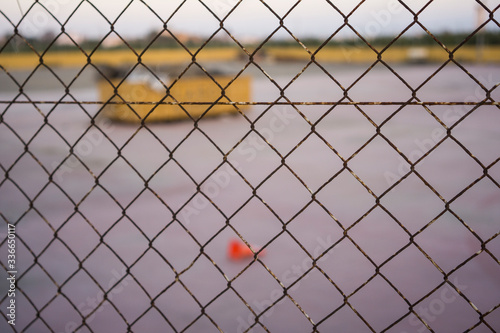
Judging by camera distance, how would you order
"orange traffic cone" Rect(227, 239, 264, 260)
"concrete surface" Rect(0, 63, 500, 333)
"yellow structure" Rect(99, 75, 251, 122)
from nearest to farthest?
"concrete surface" Rect(0, 63, 500, 333), "orange traffic cone" Rect(227, 239, 264, 260), "yellow structure" Rect(99, 75, 251, 122)

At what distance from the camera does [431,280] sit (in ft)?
8.16

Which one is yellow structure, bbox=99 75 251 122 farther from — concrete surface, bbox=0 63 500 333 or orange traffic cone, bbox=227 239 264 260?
orange traffic cone, bbox=227 239 264 260

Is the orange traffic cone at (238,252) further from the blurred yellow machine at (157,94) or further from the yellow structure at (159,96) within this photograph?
the yellow structure at (159,96)

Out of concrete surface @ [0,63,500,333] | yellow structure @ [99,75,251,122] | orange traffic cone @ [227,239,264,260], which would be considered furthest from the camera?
yellow structure @ [99,75,251,122]

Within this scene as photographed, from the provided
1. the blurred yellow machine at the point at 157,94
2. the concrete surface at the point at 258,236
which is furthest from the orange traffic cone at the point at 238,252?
the blurred yellow machine at the point at 157,94

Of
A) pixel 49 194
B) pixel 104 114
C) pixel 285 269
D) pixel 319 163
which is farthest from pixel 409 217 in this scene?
pixel 104 114

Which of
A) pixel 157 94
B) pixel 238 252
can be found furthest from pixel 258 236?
pixel 157 94

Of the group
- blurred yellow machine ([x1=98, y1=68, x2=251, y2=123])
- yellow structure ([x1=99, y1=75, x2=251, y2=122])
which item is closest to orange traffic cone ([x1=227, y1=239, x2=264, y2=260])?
blurred yellow machine ([x1=98, y1=68, x2=251, y2=123])

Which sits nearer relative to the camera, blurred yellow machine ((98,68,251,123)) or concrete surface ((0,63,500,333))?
concrete surface ((0,63,500,333))

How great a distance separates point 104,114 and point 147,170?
182 inches

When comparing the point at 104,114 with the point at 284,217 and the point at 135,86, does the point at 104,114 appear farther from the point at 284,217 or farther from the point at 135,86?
the point at 284,217

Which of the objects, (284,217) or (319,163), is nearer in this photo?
(284,217)

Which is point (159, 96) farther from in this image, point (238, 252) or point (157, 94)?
point (238, 252)

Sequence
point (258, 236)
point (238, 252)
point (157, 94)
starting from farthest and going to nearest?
1. point (157, 94)
2. point (258, 236)
3. point (238, 252)
